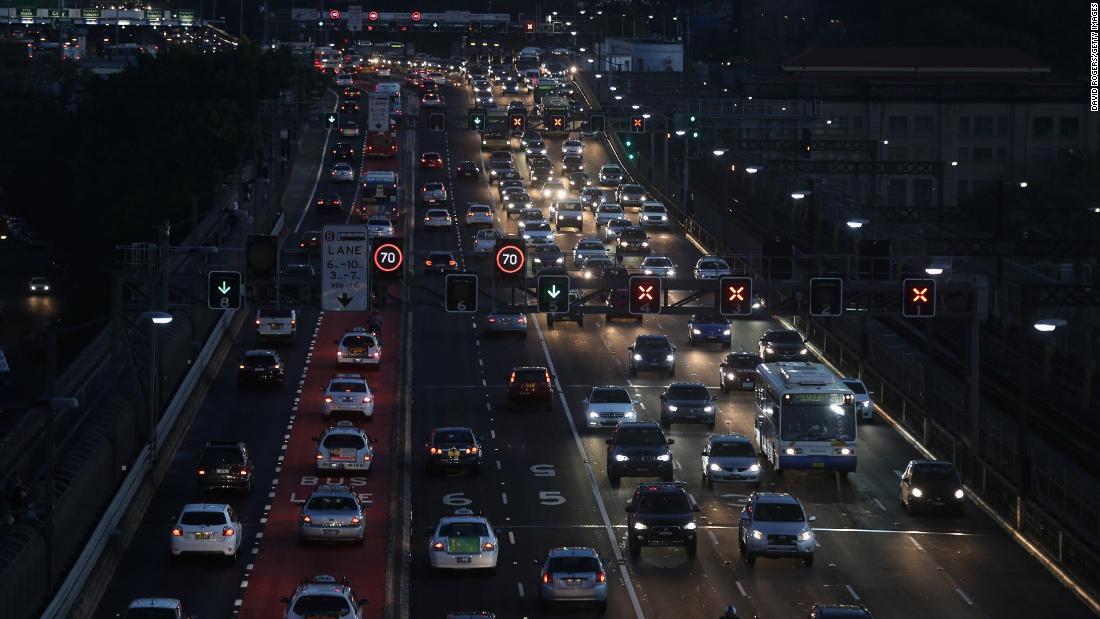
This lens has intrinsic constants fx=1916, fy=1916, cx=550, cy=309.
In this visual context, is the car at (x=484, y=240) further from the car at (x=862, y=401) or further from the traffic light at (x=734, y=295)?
the traffic light at (x=734, y=295)

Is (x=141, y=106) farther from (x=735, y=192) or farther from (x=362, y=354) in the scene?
(x=362, y=354)

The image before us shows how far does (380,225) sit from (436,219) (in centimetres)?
669

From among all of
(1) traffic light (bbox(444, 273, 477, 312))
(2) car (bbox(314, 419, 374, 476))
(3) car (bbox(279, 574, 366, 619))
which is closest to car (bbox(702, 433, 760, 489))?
(1) traffic light (bbox(444, 273, 477, 312))

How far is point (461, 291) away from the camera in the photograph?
5131cm

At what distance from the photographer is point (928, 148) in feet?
456

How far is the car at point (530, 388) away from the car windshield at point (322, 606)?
26.2 m

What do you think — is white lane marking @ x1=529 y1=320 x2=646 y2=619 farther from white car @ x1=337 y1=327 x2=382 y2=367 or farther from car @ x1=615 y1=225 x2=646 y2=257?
car @ x1=615 y1=225 x2=646 y2=257

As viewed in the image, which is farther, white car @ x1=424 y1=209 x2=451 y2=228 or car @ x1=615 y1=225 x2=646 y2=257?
white car @ x1=424 y1=209 x2=451 y2=228

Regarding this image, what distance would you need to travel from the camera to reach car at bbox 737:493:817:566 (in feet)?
132

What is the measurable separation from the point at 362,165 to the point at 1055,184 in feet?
145

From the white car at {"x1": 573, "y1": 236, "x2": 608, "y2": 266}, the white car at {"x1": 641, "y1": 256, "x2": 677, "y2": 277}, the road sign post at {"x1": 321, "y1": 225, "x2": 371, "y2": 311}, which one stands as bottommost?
the white car at {"x1": 641, "y1": 256, "x2": 677, "y2": 277}

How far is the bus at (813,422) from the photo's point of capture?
48375 mm

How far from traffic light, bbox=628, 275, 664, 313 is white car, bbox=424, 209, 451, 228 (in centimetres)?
4593

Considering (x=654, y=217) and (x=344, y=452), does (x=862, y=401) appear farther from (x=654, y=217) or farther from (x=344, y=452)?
(x=654, y=217)
